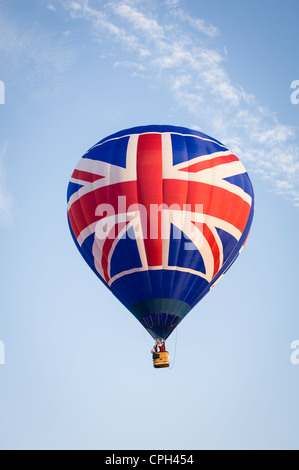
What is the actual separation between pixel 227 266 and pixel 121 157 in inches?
208

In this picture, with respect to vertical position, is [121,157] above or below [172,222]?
above

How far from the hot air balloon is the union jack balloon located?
0.11 ft

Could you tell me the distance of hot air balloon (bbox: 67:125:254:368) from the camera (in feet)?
93.6

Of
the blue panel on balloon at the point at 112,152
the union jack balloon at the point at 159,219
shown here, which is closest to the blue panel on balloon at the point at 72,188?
the union jack balloon at the point at 159,219

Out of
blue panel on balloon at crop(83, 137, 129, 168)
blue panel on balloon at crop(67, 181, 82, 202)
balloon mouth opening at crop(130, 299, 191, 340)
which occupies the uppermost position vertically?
blue panel on balloon at crop(83, 137, 129, 168)

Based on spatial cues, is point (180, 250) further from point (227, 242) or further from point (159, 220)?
point (227, 242)

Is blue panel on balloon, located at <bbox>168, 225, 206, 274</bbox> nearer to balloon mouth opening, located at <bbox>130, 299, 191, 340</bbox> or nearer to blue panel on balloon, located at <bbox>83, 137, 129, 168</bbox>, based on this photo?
balloon mouth opening, located at <bbox>130, 299, 191, 340</bbox>

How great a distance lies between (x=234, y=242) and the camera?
98.5ft

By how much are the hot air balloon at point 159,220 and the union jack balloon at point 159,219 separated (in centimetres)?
3

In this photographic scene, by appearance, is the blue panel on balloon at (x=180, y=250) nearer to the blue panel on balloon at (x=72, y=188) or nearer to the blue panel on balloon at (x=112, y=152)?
the blue panel on balloon at (x=112, y=152)

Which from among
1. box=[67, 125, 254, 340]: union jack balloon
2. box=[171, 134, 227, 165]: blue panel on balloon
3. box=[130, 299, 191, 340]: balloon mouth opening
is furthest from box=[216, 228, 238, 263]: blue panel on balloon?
box=[171, 134, 227, 165]: blue panel on balloon

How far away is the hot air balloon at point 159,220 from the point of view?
1123 inches

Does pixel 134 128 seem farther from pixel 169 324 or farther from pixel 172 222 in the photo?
pixel 169 324
